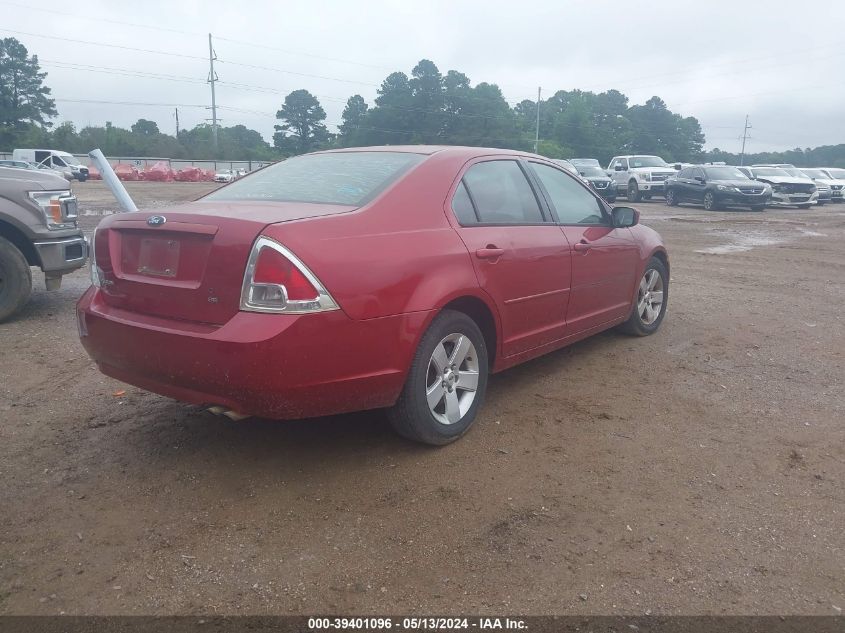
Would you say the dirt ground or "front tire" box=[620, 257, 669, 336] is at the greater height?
"front tire" box=[620, 257, 669, 336]

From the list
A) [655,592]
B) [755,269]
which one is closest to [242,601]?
[655,592]

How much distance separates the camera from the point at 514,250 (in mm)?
4176

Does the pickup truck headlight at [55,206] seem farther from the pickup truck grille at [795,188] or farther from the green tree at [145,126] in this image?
the green tree at [145,126]

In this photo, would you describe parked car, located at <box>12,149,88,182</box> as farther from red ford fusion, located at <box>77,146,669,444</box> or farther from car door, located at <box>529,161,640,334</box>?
red ford fusion, located at <box>77,146,669,444</box>

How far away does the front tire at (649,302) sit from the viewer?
5.98 meters

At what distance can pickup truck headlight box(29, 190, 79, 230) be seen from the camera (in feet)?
21.5

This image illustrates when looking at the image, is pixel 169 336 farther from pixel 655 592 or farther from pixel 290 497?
pixel 655 592

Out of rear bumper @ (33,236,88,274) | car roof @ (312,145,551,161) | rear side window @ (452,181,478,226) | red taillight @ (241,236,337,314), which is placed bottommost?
rear bumper @ (33,236,88,274)

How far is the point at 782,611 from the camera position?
98.3 inches

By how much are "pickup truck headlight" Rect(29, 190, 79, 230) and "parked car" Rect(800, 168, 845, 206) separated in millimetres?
28388

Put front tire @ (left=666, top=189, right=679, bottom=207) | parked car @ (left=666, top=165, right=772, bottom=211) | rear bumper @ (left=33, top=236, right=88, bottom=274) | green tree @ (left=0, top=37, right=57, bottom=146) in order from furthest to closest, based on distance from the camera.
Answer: green tree @ (left=0, top=37, right=57, bottom=146) < front tire @ (left=666, top=189, right=679, bottom=207) < parked car @ (left=666, top=165, right=772, bottom=211) < rear bumper @ (left=33, top=236, right=88, bottom=274)

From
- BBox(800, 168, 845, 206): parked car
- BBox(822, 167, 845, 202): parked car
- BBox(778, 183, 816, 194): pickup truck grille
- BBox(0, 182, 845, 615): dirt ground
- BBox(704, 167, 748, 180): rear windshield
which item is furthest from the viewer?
BBox(822, 167, 845, 202): parked car

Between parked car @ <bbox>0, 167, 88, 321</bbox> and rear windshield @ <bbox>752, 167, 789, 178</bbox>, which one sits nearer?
parked car @ <bbox>0, 167, 88, 321</bbox>

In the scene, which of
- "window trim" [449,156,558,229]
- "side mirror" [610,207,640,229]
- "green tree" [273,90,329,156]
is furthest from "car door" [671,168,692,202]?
"green tree" [273,90,329,156]
